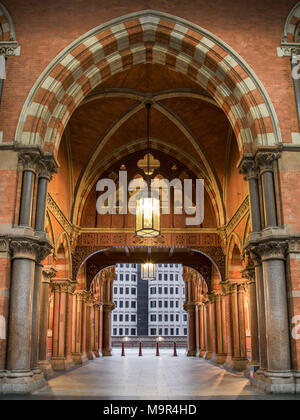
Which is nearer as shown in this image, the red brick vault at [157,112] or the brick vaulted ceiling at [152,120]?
the red brick vault at [157,112]

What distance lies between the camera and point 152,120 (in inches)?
654

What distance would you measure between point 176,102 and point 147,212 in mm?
4589

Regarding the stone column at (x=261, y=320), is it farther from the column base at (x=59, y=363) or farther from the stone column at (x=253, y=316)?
the column base at (x=59, y=363)

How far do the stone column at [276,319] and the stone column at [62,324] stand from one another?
8054 mm

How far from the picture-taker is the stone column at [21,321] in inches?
321

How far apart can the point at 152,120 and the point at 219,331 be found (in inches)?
348

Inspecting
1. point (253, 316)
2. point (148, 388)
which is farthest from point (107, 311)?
point (148, 388)

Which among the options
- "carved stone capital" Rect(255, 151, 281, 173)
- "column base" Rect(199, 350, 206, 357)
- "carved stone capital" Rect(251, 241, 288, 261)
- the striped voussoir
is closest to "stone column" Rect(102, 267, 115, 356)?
"column base" Rect(199, 350, 206, 357)

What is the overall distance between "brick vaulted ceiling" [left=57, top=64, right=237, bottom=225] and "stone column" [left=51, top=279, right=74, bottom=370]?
4042 mm

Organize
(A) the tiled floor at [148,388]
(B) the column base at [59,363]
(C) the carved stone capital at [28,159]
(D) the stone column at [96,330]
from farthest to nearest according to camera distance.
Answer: (D) the stone column at [96,330]
(B) the column base at [59,363]
(C) the carved stone capital at [28,159]
(A) the tiled floor at [148,388]

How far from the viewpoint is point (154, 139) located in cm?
1775

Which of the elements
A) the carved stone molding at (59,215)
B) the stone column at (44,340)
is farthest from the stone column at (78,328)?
the stone column at (44,340)
